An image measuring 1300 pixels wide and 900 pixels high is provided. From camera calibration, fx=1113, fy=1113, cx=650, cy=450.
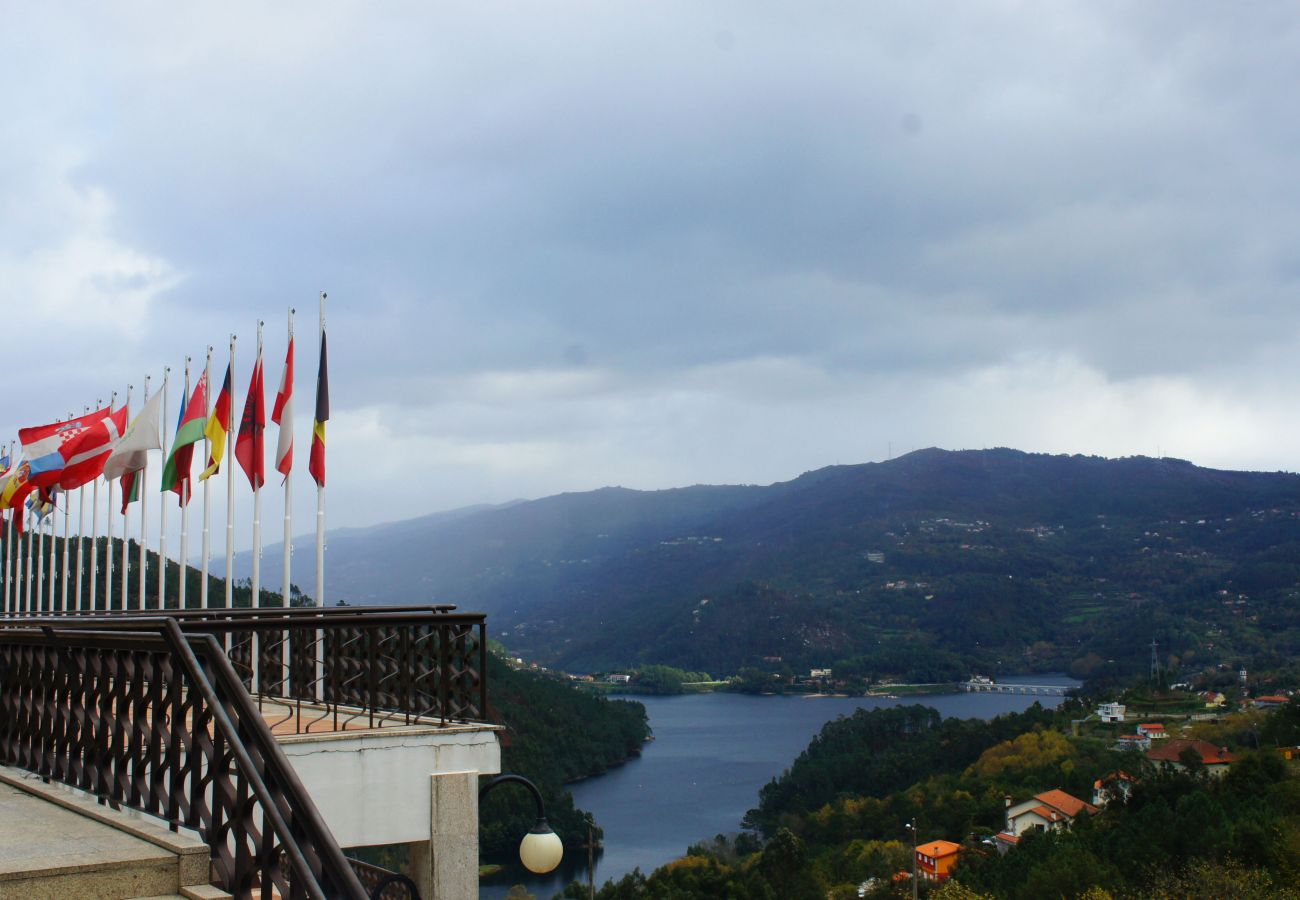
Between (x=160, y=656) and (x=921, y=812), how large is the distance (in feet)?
201

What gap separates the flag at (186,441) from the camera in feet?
48.5

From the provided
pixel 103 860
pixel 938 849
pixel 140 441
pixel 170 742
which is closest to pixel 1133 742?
pixel 938 849

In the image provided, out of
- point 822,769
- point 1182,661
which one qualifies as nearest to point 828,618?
point 1182,661

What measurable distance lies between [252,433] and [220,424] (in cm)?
84

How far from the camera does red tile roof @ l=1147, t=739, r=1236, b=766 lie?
5984 cm

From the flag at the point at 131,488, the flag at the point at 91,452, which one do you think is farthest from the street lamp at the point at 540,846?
the flag at the point at 131,488

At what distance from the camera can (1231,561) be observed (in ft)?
560

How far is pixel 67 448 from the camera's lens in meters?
16.3

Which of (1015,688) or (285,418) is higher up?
(285,418)

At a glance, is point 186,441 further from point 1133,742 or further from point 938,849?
point 1133,742

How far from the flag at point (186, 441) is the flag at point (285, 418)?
1.70 m

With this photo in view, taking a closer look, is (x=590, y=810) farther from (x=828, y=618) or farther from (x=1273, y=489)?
(x=1273, y=489)

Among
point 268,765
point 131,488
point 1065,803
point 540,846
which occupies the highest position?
point 131,488

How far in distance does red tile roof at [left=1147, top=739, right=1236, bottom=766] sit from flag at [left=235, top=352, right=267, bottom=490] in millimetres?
57433
